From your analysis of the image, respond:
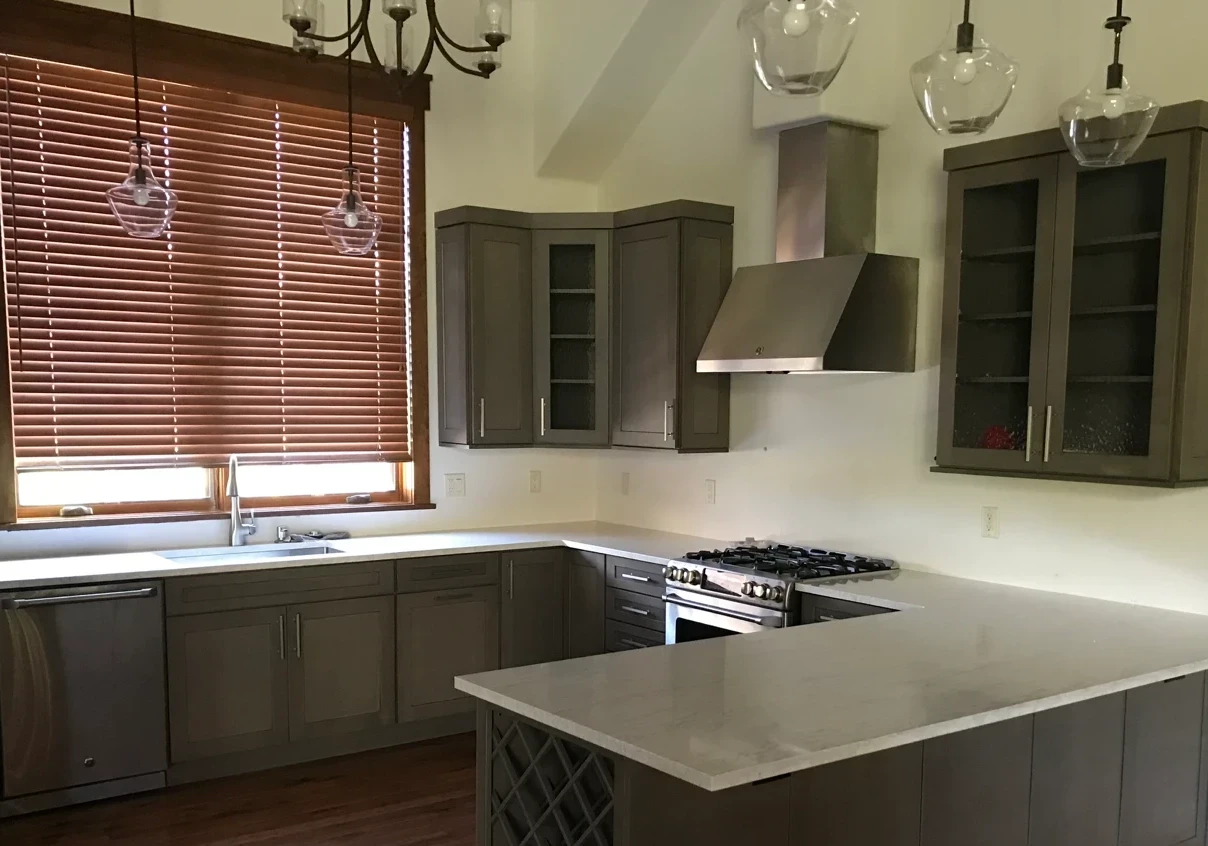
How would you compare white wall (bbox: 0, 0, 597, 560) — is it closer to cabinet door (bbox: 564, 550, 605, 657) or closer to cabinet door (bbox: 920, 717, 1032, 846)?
cabinet door (bbox: 564, 550, 605, 657)

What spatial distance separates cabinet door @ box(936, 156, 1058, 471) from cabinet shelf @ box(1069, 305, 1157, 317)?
0.15m

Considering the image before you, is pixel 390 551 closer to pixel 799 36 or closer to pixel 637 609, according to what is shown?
pixel 637 609

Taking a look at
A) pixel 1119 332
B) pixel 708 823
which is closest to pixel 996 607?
pixel 1119 332

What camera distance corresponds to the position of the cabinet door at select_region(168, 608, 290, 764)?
357cm

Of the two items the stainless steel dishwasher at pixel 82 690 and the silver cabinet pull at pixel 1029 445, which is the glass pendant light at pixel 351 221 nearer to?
the stainless steel dishwasher at pixel 82 690

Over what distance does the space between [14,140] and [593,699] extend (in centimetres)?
330

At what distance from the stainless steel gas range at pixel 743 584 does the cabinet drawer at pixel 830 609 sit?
40mm

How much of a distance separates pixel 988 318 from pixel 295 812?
299 cm

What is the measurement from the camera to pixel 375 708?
3996mm

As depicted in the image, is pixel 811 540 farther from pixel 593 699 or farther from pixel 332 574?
pixel 593 699

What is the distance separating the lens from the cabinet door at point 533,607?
429 cm

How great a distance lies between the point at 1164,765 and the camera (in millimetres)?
2551

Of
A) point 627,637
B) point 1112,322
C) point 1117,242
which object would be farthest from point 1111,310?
point 627,637

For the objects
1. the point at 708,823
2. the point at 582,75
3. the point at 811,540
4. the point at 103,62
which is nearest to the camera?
the point at 708,823
